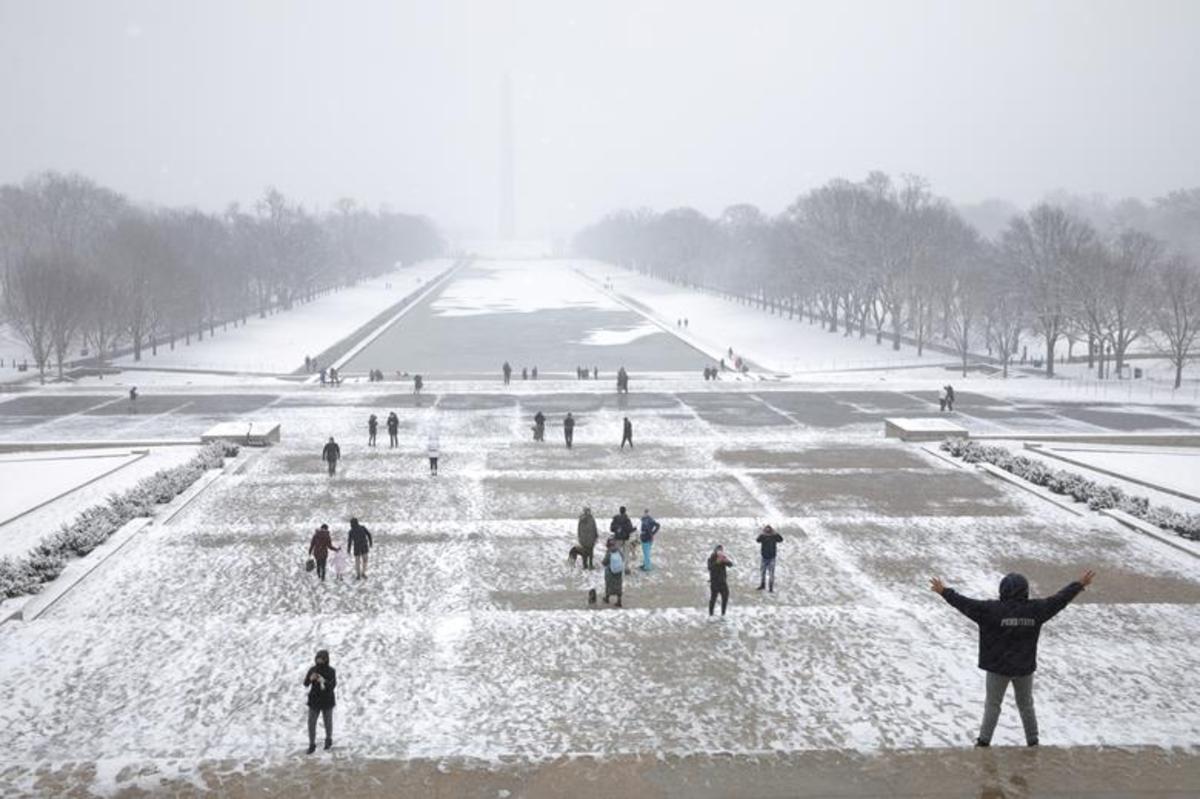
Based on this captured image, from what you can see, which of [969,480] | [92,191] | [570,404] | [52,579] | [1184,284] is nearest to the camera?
[52,579]

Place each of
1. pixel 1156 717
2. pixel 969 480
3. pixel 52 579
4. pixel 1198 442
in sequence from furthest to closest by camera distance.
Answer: pixel 1198 442 < pixel 969 480 < pixel 52 579 < pixel 1156 717

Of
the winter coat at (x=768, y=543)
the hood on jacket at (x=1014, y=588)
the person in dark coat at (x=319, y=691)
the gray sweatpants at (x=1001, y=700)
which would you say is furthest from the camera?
the winter coat at (x=768, y=543)

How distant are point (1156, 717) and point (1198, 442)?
1137 inches

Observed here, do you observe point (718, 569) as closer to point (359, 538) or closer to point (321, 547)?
point (359, 538)

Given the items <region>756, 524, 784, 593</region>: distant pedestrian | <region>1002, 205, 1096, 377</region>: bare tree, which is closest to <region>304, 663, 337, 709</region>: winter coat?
<region>756, 524, 784, 593</region>: distant pedestrian

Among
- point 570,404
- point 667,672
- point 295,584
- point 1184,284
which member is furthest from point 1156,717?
point 1184,284

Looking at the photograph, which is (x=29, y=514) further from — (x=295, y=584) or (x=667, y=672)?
(x=667, y=672)

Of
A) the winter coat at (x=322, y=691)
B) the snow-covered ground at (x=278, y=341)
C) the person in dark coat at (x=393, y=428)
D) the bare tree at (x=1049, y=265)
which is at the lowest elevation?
the winter coat at (x=322, y=691)

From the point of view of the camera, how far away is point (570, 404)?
46.0m

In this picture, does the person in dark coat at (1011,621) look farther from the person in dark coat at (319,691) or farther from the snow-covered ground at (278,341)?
the snow-covered ground at (278,341)

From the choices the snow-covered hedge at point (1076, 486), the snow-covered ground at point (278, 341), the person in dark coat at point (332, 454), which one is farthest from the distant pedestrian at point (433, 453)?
the snow-covered ground at point (278, 341)

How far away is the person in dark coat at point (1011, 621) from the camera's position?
1031cm

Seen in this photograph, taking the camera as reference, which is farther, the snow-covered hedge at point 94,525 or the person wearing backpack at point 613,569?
the snow-covered hedge at point 94,525

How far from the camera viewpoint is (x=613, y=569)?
17.8 m
